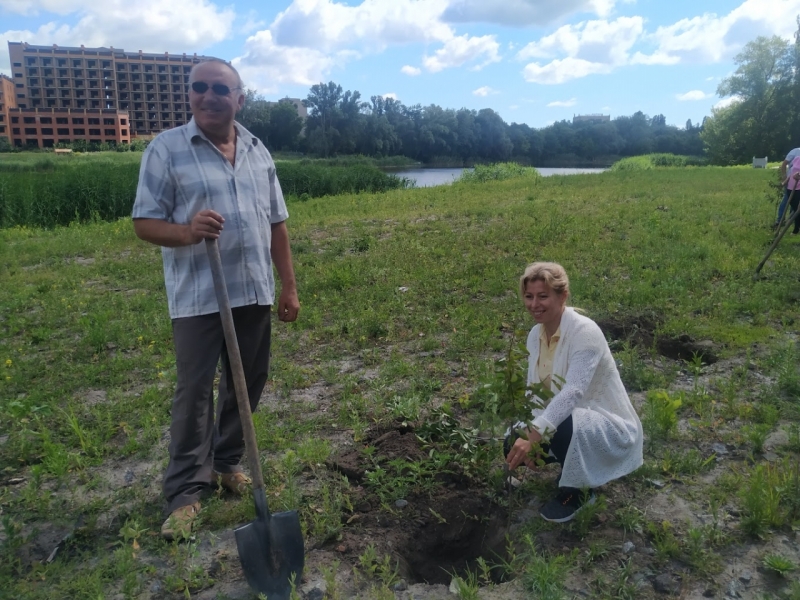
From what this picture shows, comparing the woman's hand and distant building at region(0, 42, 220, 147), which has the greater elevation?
distant building at region(0, 42, 220, 147)

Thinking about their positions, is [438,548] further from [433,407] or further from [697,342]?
[697,342]

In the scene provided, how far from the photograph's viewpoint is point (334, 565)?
280 centimetres

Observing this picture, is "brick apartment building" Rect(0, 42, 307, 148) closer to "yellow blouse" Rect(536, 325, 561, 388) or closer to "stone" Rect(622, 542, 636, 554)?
"yellow blouse" Rect(536, 325, 561, 388)

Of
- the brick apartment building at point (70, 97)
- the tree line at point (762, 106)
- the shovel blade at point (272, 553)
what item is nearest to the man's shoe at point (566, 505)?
the shovel blade at point (272, 553)

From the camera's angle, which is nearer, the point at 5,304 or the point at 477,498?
the point at 477,498

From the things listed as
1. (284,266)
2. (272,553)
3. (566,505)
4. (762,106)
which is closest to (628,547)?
(566,505)

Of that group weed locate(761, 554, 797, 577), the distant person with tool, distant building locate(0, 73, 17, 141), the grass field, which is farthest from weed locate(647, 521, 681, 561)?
distant building locate(0, 73, 17, 141)

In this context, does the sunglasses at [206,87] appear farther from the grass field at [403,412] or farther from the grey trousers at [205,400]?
the grass field at [403,412]

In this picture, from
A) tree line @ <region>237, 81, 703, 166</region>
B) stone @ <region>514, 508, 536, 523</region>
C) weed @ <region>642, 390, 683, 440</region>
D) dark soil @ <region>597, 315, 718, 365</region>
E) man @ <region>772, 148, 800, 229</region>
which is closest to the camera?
stone @ <region>514, 508, 536, 523</region>

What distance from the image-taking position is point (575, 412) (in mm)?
3041

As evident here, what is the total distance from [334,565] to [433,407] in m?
1.66

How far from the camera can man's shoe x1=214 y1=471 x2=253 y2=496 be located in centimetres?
343

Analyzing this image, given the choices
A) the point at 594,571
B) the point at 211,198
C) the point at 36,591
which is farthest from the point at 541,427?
the point at 36,591

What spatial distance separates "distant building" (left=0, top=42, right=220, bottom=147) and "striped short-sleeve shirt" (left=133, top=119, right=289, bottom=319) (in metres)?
50.5
